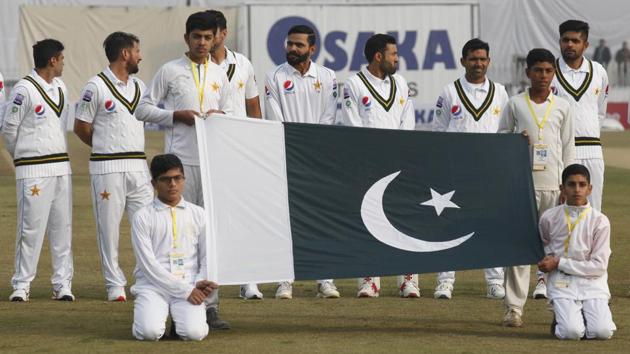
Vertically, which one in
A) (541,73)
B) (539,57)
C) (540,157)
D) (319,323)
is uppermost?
(539,57)

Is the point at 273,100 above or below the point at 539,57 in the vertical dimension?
below

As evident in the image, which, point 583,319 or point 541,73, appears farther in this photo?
point 541,73

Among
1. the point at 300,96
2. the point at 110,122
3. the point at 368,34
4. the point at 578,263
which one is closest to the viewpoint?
the point at 578,263

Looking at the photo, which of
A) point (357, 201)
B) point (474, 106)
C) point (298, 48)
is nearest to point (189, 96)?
point (357, 201)

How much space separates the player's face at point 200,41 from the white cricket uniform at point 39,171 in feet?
6.41

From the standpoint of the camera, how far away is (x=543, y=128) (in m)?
10.4

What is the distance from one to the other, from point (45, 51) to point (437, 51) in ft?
77.9

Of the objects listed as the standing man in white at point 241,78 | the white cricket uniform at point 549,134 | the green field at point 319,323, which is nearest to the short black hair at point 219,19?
the standing man in white at point 241,78

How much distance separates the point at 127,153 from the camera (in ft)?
39.0

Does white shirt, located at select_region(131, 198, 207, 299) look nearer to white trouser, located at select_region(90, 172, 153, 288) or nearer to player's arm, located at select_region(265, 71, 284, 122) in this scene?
white trouser, located at select_region(90, 172, 153, 288)

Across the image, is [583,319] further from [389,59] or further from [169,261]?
[389,59]

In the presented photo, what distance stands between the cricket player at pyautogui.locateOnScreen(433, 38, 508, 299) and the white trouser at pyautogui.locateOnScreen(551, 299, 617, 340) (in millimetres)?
2196

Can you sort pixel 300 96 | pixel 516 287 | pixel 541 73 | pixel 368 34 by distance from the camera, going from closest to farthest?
pixel 516 287 < pixel 541 73 < pixel 300 96 < pixel 368 34

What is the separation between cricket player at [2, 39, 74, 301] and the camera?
38.9 feet
